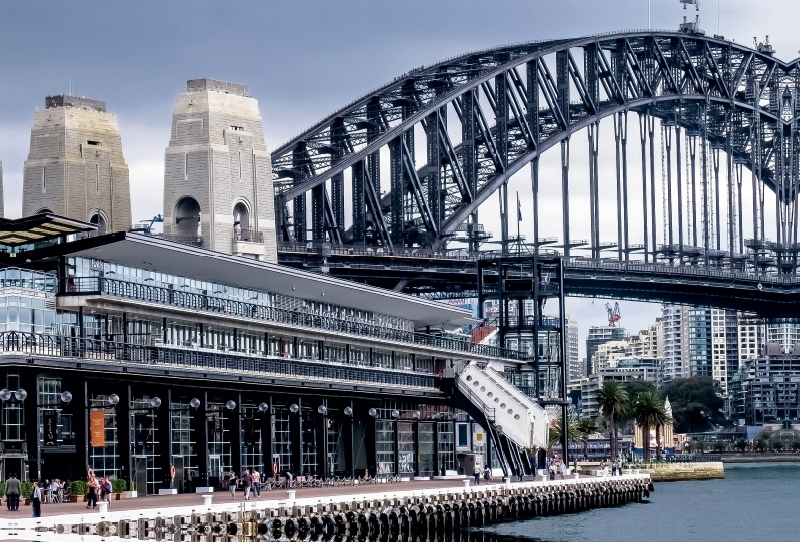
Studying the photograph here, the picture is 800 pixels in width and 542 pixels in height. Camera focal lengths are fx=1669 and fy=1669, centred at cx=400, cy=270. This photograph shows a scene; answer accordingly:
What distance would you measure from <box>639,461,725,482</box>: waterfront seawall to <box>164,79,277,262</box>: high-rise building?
208 feet

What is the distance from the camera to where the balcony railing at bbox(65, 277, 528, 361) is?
3386 inches

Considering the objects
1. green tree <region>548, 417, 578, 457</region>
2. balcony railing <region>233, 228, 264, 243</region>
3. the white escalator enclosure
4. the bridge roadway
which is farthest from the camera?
green tree <region>548, 417, 578, 457</region>

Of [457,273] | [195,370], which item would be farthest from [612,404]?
[195,370]

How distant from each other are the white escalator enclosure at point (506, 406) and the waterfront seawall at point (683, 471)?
5621 cm

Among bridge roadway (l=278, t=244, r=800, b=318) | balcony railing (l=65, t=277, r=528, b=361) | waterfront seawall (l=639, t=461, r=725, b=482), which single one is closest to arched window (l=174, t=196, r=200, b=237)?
balcony railing (l=65, t=277, r=528, b=361)

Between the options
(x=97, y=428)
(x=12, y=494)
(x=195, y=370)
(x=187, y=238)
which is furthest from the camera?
(x=187, y=238)

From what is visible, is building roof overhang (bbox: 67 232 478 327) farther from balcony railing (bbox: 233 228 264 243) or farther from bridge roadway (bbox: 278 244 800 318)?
bridge roadway (bbox: 278 244 800 318)

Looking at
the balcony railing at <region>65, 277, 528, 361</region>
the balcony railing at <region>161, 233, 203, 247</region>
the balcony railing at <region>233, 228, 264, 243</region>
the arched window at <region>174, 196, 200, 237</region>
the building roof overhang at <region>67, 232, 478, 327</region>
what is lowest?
the balcony railing at <region>65, 277, 528, 361</region>

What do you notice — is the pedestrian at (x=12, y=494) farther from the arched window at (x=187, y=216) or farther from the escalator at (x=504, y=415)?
the arched window at (x=187, y=216)

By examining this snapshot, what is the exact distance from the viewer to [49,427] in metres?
78.1

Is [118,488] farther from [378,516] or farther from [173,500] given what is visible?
[378,516]

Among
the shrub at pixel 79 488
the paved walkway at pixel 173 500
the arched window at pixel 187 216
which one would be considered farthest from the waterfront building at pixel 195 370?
the arched window at pixel 187 216

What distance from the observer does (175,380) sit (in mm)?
85562

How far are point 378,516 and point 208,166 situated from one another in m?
48.8
